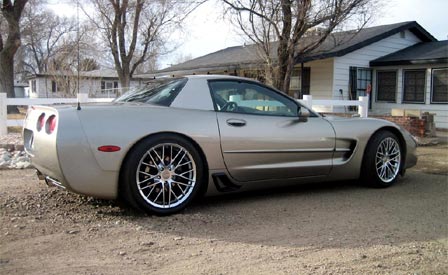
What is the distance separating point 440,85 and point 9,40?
746 inches

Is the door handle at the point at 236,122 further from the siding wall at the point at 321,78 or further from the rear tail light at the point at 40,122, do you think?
the siding wall at the point at 321,78

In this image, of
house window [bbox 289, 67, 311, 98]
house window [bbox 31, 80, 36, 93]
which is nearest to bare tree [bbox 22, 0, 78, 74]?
house window [bbox 31, 80, 36, 93]

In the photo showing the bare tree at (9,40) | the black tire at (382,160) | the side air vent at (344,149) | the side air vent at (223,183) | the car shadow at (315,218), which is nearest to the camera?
the car shadow at (315,218)

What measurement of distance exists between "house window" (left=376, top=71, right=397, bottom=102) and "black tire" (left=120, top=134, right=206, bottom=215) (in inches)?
543

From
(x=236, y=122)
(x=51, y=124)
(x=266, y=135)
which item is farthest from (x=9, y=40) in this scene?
(x=266, y=135)

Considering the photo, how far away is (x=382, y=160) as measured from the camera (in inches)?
229

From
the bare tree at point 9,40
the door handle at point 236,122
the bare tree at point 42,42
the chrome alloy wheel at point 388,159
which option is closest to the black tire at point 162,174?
the door handle at point 236,122

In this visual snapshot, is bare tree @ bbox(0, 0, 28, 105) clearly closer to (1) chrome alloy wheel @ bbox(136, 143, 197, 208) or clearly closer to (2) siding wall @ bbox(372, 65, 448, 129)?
(2) siding wall @ bbox(372, 65, 448, 129)

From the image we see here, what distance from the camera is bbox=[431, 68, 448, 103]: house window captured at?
15.2 meters

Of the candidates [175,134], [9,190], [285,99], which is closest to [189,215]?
[175,134]

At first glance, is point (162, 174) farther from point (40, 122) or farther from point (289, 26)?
point (289, 26)

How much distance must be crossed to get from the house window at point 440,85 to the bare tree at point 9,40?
18342 millimetres

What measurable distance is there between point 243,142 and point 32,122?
2.18m

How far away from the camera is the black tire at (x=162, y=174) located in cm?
417
